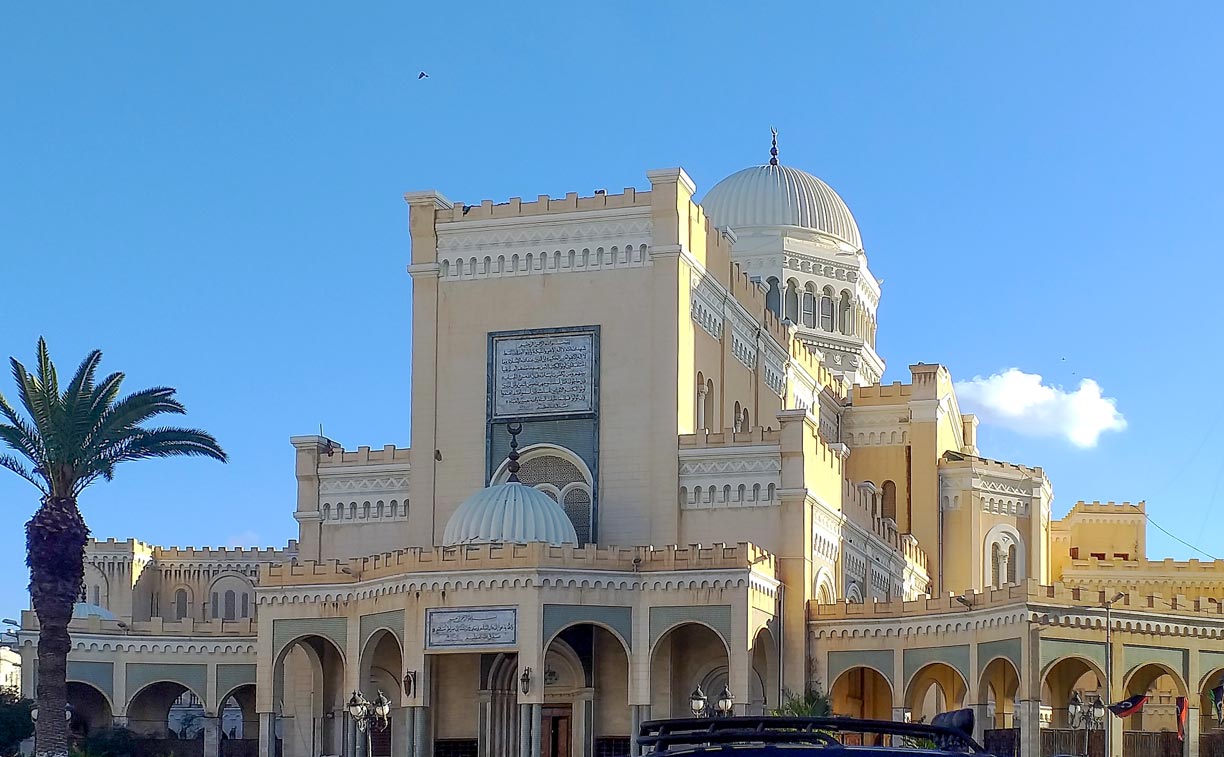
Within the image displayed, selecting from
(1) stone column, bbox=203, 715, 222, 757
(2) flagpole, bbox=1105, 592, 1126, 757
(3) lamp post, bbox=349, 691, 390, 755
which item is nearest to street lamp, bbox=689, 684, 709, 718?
(3) lamp post, bbox=349, 691, 390, 755

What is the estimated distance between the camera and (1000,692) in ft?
169

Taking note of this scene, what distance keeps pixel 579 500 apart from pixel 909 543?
15.3m

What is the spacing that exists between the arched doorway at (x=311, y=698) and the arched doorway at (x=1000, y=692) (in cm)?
1699

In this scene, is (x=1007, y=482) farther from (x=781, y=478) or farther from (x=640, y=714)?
(x=640, y=714)

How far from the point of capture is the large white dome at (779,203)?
73125 millimetres

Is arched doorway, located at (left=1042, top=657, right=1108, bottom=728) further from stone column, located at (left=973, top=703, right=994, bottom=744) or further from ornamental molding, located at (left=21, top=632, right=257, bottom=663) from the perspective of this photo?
ornamental molding, located at (left=21, top=632, right=257, bottom=663)

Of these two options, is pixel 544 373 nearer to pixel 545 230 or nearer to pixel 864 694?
pixel 545 230

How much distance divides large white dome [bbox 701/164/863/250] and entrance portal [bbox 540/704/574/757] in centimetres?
2827

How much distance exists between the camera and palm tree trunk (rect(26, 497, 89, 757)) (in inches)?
1817

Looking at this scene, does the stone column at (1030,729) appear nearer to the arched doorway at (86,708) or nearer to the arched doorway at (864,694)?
the arched doorway at (864,694)

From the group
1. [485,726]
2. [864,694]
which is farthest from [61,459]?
[864,694]

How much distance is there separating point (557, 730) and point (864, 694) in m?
9.80

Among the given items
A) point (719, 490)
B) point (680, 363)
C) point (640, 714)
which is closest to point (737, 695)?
point (640, 714)

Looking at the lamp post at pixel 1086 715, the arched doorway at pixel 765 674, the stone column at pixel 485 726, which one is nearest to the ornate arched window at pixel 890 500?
the lamp post at pixel 1086 715
